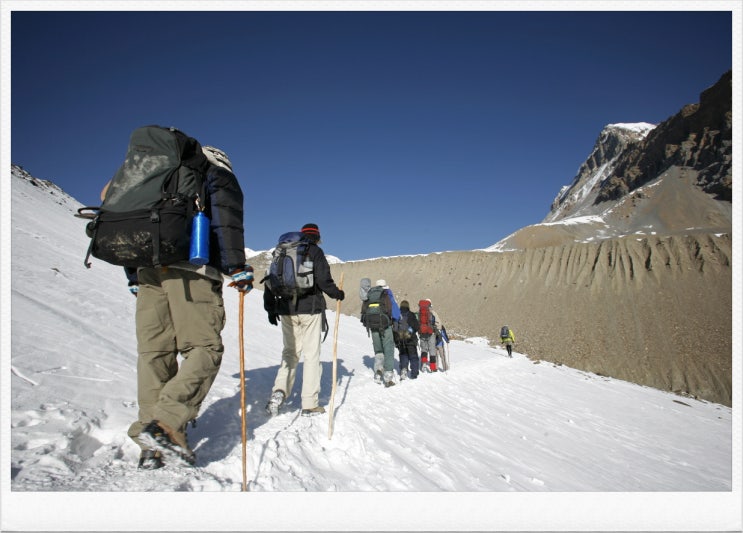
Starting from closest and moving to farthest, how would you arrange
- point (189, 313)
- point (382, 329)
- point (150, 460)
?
point (150, 460) < point (189, 313) < point (382, 329)

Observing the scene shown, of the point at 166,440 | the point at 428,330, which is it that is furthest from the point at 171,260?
the point at 428,330

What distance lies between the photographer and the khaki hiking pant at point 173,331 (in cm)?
209

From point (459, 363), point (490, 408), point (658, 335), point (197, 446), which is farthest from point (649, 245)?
point (197, 446)

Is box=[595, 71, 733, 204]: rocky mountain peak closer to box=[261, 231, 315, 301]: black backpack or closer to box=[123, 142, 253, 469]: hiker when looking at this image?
box=[261, 231, 315, 301]: black backpack

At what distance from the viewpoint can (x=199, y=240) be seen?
2.04 m

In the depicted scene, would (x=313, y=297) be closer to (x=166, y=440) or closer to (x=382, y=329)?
(x=166, y=440)

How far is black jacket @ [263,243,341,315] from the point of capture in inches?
140

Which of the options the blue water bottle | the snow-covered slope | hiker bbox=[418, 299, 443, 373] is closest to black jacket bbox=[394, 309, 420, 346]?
hiker bbox=[418, 299, 443, 373]

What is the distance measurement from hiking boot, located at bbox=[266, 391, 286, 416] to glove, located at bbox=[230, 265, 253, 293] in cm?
156

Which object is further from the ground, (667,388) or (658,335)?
(658,335)

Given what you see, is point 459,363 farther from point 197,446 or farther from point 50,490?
point 50,490

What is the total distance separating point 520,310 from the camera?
2380 cm

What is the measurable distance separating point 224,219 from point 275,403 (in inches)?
79.8

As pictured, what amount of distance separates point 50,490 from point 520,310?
83.8 feet
